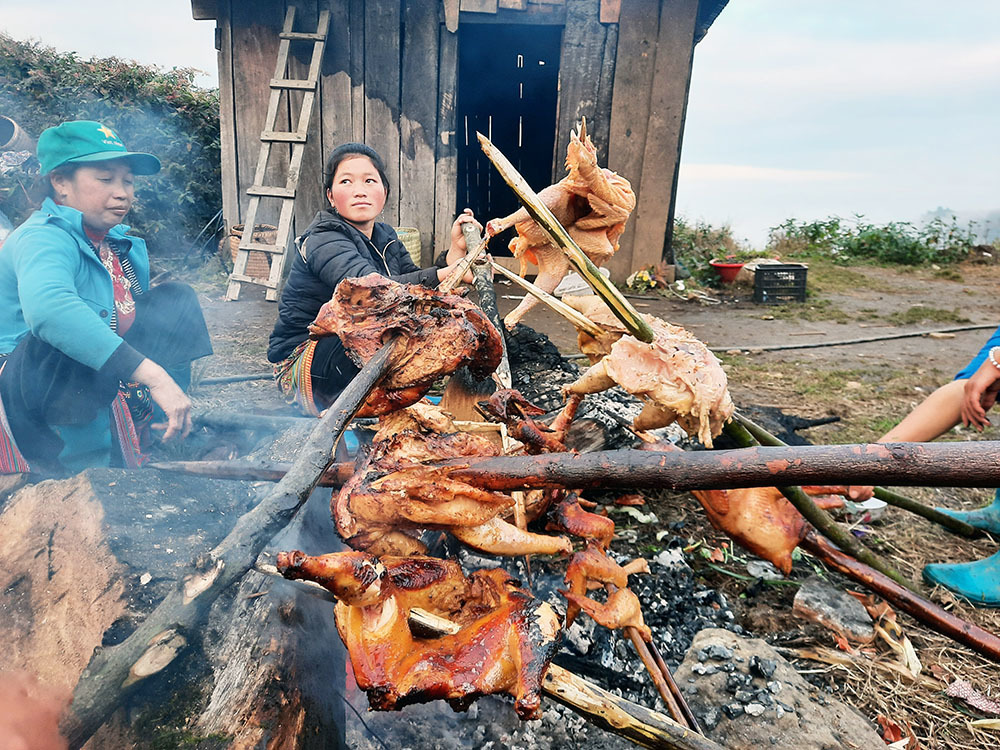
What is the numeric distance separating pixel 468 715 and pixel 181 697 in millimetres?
833

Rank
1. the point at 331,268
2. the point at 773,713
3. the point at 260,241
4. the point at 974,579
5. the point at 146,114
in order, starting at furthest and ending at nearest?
the point at 146,114, the point at 260,241, the point at 331,268, the point at 974,579, the point at 773,713

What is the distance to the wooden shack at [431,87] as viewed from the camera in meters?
Result: 7.34

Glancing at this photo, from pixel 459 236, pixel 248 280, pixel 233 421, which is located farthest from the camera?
Result: pixel 248 280

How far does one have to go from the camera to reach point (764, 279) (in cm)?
902

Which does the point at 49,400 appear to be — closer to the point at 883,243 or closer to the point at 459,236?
the point at 459,236

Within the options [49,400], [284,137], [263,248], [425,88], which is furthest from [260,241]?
[49,400]

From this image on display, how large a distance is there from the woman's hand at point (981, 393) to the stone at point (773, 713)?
176cm

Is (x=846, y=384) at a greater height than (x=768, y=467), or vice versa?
(x=768, y=467)

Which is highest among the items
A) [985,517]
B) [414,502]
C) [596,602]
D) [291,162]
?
[291,162]

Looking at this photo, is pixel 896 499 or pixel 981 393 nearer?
pixel 896 499

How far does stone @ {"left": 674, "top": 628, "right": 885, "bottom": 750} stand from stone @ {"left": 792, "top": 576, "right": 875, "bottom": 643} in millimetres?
494

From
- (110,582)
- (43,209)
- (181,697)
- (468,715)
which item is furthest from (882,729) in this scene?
(43,209)

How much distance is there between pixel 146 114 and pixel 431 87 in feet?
16.3

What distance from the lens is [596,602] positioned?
1589 millimetres
